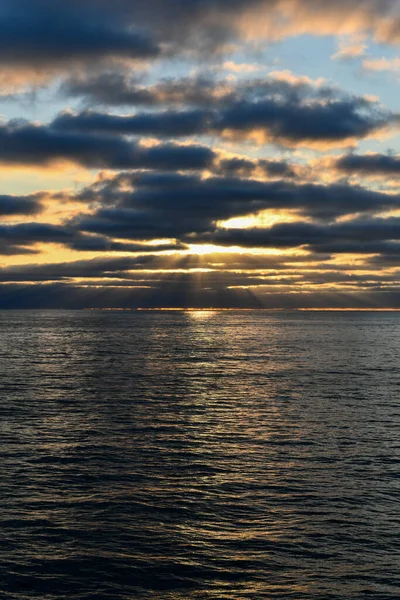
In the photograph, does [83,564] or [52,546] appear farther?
[52,546]

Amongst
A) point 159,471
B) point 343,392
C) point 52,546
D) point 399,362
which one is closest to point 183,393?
point 343,392

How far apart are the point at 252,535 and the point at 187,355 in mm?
109451

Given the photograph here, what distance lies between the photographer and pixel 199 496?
33.9m

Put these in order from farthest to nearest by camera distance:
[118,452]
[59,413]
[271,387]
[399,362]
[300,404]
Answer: [399,362], [271,387], [300,404], [59,413], [118,452]

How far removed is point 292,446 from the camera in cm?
4581

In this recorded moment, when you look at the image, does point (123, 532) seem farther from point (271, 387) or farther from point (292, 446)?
point (271, 387)

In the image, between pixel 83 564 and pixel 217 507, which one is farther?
pixel 217 507

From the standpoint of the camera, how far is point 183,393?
75500 millimetres

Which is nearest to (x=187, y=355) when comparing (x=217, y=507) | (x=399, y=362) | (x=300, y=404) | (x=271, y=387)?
(x=399, y=362)

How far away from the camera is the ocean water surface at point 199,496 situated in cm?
2419

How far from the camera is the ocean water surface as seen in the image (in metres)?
24.2

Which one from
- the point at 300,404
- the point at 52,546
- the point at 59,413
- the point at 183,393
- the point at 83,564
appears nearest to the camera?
the point at 83,564

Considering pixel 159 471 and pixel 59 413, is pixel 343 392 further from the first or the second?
pixel 159 471

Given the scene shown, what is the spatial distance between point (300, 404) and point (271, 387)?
49.8 ft
